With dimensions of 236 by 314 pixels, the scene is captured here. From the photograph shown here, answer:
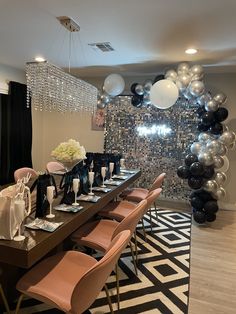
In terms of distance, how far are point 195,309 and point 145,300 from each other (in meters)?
0.39

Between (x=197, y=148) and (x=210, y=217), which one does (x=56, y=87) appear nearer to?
(x=197, y=148)

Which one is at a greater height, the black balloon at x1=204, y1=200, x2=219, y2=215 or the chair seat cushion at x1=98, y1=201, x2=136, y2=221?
the chair seat cushion at x1=98, y1=201, x2=136, y2=221

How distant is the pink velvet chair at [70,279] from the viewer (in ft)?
4.10

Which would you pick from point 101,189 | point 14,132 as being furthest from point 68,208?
point 14,132

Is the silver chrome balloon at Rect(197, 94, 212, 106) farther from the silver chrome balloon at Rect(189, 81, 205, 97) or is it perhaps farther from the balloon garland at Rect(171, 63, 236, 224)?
the silver chrome balloon at Rect(189, 81, 205, 97)

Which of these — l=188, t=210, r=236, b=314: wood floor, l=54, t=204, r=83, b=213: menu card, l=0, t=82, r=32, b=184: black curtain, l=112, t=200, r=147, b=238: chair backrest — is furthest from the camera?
l=0, t=82, r=32, b=184: black curtain

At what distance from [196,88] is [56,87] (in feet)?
6.15

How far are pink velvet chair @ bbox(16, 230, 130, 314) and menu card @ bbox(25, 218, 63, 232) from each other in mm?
258

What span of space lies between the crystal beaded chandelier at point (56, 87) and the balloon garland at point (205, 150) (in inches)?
52.3

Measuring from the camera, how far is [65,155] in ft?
9.09

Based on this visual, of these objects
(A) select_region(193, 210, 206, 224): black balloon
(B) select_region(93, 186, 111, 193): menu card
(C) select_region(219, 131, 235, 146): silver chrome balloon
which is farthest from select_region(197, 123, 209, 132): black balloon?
(B) select_region(93, 186, 111, 193): menu card

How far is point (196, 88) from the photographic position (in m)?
3.62

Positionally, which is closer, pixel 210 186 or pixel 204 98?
pixel 210 186

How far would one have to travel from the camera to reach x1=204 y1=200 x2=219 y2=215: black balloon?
369 cm
